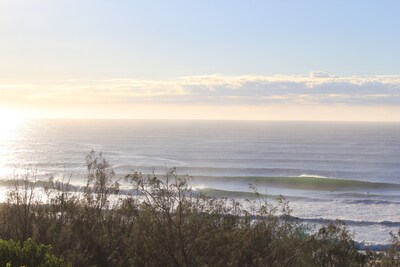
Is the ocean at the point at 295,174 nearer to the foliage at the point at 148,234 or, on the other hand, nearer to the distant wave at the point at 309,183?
the distant wave at the point at 309,183

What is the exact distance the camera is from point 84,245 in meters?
9.89

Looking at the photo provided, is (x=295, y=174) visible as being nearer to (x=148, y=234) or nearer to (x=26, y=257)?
(x=148, y=234)

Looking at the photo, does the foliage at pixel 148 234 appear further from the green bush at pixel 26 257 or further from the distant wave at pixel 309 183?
the distant wave at pixel 309 183

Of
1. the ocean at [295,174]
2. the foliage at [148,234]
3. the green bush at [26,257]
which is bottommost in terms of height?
the ocean at [295,174]

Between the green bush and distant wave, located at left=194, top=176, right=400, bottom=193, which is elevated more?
the green bush

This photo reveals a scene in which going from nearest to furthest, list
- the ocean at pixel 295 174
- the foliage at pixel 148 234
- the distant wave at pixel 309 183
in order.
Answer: the foliage at pixel 148 234 → the ocean at pixel 295 174 → the distant wave at pixel 309 183

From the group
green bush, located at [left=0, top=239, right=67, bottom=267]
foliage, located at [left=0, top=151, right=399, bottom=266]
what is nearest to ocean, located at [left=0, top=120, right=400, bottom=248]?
foliage, located at [left=0, top=151, right=399, bottom=266]

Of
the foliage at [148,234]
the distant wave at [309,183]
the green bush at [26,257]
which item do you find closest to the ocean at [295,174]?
the distant wave at [309,183]

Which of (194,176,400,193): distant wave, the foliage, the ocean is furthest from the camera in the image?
(194,176,400,193): distant wave

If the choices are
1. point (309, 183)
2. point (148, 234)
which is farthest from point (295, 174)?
point (148, 234)

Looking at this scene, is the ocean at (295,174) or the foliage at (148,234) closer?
the foliage at (148,234)

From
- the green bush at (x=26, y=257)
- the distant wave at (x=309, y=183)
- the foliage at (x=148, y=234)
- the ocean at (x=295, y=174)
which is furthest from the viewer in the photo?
the distant wave at (x=309, y=183)

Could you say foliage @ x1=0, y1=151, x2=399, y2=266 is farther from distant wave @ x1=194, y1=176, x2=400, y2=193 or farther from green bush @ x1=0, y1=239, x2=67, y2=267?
distant wave @ x1=194, y1=176, x2=400, y2=193

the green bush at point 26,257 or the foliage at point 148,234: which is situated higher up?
the green bush at point 26,257
